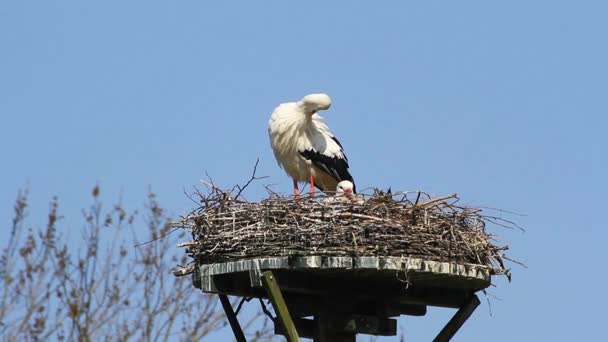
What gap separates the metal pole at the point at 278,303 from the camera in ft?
18.0

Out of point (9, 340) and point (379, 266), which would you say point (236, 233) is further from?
point (9, 340)

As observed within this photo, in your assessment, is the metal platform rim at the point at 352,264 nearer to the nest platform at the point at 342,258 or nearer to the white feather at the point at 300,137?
the nest platform at the point at 342,258

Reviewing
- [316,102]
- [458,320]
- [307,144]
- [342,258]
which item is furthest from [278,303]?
[307,144]

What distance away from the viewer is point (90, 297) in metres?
7.18

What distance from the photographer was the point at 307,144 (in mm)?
9188

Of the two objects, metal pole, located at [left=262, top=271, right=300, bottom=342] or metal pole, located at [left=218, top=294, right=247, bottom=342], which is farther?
metal pole, located at [left=218, top=294, right=247, bottom=342]

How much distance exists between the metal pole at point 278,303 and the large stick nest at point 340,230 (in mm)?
221

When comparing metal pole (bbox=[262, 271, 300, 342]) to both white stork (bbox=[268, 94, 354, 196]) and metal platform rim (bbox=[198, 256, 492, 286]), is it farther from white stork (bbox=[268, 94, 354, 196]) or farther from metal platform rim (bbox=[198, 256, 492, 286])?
white stork (bbox=[268, 94, 354, 196])

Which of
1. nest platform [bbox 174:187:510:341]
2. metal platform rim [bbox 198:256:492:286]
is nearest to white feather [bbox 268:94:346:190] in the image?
nest platform [bbox 174:187:510:341]

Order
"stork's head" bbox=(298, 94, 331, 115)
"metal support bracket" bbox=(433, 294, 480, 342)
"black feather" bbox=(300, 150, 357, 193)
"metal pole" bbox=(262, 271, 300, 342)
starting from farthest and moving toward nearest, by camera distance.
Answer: "black feather" bbox=(300, 150, 357, 193)
"stork's head" bbox=(298, 94, 331, 115)
"metal support bracket" bbox=(433, 294, 480, 342)
"metal pole" bbox=(262, 271, 300, 342)

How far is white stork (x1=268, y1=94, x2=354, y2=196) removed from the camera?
9023 mm

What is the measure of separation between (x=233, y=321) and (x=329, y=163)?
3.37 metres

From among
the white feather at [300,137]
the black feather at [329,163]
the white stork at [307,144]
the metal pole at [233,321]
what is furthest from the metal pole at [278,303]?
the black feather at [329,163]

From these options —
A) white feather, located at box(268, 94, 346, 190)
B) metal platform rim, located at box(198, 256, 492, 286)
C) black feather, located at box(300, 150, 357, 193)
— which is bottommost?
metal platform rim, located at box(198, 256, 492, 286)
